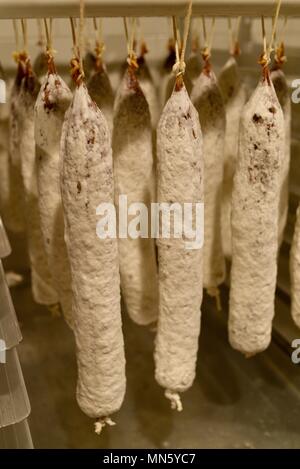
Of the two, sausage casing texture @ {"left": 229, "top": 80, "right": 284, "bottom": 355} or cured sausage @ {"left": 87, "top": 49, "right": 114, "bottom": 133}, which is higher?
cured sausage @ {"left": 87, "top": 49, "right": 114, "bottom": 133}

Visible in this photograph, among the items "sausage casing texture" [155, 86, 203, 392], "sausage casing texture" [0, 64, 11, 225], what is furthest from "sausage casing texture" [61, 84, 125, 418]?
"sausage casing texture" [0, 64, 11, 225]

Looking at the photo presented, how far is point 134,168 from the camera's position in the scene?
1.01 m

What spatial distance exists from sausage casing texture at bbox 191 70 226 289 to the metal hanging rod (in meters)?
0.22

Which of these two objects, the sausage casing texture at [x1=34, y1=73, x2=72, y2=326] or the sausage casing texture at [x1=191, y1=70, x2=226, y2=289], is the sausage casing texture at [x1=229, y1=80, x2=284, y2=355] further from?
the sausage casing texture at [x1=34, y1=73, x2=72, y2=326]

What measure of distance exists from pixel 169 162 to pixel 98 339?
1.10ft

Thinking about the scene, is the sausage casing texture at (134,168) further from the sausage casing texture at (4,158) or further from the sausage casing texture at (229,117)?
the sausage casing texture at (4,158)

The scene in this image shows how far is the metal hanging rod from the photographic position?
72cm

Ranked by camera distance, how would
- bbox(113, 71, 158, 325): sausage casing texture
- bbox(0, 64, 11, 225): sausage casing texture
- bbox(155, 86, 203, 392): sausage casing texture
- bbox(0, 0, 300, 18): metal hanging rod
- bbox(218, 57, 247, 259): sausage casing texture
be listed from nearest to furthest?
bbox(0, 0, 300, 18): metal hanging rod → bbox(155, 86, 203, 392): sausage casing texture → bbox(113, 71, 158, 325): sausage casing texture → bbox(218, 57, 247, 259): sausage casing texture → bbox(0, 64, 11, 225): sausage casing texture

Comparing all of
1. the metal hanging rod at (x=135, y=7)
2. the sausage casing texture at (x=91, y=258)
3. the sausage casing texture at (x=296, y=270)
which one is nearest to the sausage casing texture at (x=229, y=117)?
the sausage casing texture at (x=296, y=270)

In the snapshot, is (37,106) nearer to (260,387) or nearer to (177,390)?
(177,390)

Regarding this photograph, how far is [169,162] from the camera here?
2.79 ft

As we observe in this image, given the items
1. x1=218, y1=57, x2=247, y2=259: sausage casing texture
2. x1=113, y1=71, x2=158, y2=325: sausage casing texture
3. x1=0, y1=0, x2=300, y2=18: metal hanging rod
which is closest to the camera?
x1=0, y1=0, x2=300, y2=18: metal hanging rod

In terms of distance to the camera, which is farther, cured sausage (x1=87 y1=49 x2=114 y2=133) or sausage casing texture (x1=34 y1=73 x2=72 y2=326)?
cured sausage (x1=87 y1=49 x2=114 y2=133)

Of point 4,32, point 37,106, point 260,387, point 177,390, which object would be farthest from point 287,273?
point 4,32
